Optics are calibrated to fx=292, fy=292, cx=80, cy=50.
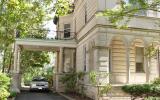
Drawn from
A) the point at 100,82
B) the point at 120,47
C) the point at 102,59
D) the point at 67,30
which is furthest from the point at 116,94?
the point at 67,30

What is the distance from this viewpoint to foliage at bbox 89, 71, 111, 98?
54.6ft

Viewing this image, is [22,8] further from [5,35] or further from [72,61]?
[72,61]

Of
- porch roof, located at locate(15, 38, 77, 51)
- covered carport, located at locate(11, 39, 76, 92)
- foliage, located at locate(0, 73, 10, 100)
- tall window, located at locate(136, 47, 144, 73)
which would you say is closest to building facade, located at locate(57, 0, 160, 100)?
tall window, located at locate(136, 47, 144, 73)

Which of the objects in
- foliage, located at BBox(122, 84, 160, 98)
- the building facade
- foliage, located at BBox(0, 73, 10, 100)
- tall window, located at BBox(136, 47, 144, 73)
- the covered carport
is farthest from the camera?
the covered carport

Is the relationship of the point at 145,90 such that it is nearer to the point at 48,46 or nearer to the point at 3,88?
the point at 3,88

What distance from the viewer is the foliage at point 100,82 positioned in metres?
16.6

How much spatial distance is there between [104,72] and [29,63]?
976 inches

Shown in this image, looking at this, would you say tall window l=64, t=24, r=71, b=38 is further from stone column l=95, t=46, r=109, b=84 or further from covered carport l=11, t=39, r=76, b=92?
stone column l=95, t=46, r=109, b=84

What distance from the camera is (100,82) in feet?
58.9

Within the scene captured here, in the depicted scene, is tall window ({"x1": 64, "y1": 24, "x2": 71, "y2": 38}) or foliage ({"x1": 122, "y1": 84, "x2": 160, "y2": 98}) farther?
tall window ({"x1": 64, "y1": 24, "x2": 71, "y2": 38})

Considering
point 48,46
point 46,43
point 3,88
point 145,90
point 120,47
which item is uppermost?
point 46,43

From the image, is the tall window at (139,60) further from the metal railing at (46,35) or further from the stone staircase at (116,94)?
the metal railing at (46,35)

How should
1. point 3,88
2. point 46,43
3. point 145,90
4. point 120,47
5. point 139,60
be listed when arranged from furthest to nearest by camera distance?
1. point 46,43
2. point 139,60
3. point 120,47
4. point 145,90
5. point 3,88

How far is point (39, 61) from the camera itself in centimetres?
4216
